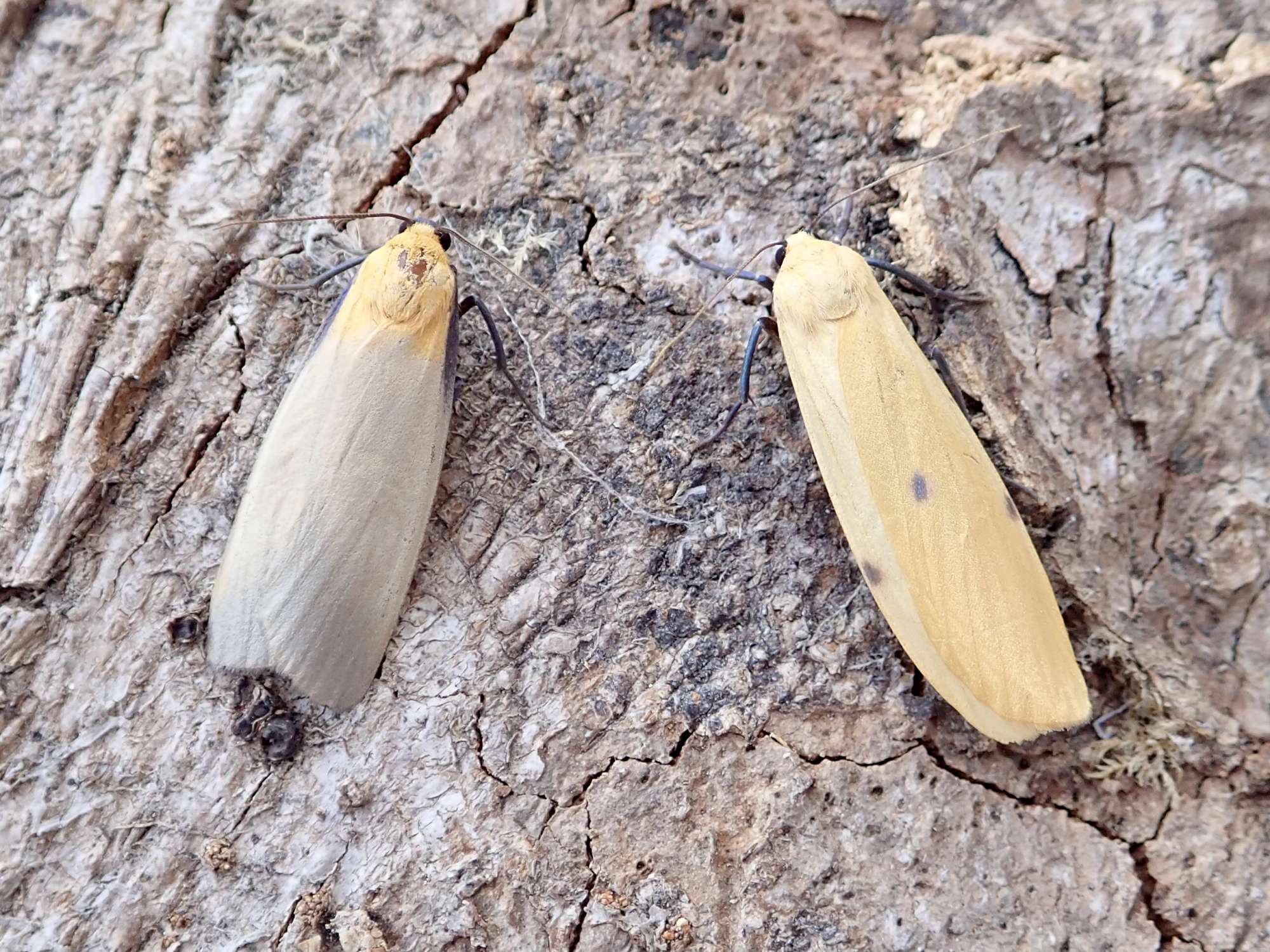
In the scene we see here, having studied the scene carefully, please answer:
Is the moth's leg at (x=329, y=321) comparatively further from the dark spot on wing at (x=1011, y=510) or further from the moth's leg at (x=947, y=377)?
the dark spot on wing at (x=1011, y=510)

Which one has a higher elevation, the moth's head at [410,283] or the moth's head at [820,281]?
the moth's head at [410,283]

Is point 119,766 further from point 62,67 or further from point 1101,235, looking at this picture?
point 1101,235

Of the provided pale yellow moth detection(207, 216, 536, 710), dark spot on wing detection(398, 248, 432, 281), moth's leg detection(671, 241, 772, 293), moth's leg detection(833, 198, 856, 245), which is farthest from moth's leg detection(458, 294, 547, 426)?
moth's leg detection(833, 198, 856, 245)

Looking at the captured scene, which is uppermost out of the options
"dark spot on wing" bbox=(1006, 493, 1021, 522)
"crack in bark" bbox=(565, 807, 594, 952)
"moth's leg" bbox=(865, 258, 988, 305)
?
"moth's leg" bbox=(865, 258, 988, 305)

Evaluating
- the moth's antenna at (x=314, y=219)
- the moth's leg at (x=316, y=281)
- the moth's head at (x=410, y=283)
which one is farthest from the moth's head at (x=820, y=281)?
the moth's leg at (x=316, y=281)

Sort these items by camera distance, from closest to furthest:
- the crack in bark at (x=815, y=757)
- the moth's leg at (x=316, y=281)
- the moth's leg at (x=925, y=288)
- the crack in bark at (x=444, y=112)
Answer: the crack in bark at (x=815, y=757) < the moth's leg at (x=925, y=288) < the moth's leg at (x=316, y=281) < the crack in bark at (x=444, y=112)

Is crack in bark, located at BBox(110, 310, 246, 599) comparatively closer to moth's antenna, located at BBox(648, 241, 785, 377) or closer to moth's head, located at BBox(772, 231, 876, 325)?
moth's antenna, located at BBox(648, 241, 785, 377)

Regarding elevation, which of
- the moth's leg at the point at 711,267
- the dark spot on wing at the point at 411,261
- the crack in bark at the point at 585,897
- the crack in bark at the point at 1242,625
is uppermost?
the dark spot on wing at the point at 411,261
